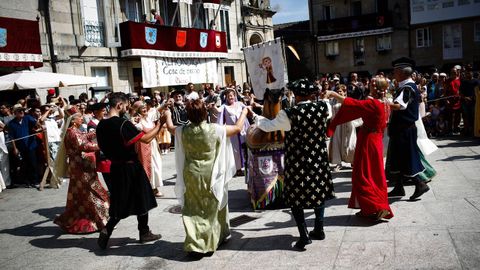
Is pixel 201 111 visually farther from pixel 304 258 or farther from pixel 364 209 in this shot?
pixel 364 209

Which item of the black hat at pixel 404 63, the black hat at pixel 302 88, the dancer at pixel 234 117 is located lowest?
the dancer at pixel 234 117

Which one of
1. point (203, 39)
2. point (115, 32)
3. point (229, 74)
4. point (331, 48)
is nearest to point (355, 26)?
point (331, 48)

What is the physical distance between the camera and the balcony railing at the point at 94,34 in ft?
52.5

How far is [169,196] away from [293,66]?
32.5m

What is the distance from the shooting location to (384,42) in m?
33.7

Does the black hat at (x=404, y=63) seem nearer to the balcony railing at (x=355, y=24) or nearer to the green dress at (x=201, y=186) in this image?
the green dress at (x=201, y=186)

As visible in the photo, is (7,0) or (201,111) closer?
(201,111)

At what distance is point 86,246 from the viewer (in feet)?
16.9

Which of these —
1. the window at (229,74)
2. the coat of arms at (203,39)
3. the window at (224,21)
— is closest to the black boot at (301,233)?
the coat of arms at (203,39)

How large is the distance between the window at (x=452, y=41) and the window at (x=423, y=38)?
44.3 inches

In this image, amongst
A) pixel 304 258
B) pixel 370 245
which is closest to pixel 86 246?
pixel 304 258

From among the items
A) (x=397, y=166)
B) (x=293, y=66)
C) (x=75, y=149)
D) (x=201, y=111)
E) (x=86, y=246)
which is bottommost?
(x=86, y=246)

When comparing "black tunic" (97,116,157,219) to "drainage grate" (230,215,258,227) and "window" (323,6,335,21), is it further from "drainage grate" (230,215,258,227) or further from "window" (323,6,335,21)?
"window" (323,6,335,21)

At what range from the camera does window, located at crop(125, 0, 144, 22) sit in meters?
17.8
